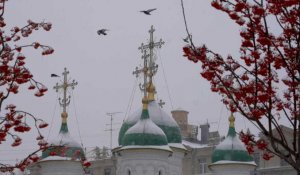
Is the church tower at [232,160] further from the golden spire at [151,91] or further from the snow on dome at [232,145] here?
the golden spire at [151,91]

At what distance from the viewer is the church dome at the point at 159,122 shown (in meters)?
30.3

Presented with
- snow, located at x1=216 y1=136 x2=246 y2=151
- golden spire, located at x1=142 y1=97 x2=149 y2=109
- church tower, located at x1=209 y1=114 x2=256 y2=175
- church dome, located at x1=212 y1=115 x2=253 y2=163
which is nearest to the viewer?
golden spire, located at x1=142 y1=97 x2=149 y2=109

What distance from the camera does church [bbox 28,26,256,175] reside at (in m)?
27.0

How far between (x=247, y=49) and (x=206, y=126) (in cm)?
3748

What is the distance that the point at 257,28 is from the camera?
9.98 meters

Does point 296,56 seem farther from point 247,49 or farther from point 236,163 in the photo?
point 236,163

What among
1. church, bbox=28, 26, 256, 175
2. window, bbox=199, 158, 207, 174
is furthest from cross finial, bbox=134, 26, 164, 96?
window, bbox=199, 158, 207, 174

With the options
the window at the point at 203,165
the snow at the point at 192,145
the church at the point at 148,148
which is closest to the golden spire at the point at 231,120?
the church at the point at 148,148

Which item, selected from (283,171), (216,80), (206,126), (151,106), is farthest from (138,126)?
(206,126)

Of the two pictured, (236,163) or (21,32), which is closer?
(21,32)

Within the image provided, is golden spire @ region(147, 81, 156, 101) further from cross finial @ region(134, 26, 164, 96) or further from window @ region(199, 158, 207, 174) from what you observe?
window @ region(199, 158, 207, 174)

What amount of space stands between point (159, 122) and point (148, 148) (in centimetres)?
363

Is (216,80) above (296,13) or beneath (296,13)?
beneath

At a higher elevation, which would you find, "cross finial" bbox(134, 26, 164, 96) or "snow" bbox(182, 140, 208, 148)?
"cross finial" bbox(134, 26, 164, 96)
